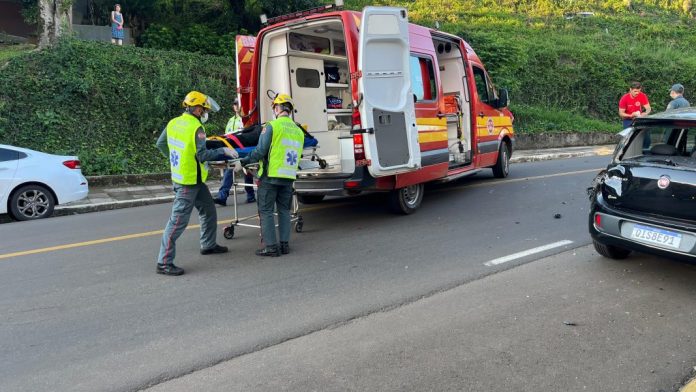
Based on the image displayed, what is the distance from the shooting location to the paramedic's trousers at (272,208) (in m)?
5.98

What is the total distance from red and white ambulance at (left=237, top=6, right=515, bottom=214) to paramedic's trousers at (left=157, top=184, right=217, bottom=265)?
4.82ft

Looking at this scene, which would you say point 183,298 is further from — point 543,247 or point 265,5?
point 265,5

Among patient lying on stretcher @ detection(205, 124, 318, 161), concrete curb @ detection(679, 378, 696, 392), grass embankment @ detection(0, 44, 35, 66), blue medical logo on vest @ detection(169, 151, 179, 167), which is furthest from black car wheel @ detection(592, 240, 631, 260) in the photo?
grass embankment @ detection(0, 44, 35, 66)

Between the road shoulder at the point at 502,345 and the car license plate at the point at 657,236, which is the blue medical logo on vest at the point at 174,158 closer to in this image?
the road shoulder at the point at 502,345

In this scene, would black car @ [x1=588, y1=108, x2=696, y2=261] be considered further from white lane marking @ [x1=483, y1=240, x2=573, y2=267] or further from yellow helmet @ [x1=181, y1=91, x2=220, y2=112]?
yellow helmet @ [x1=181, y1=91, x2=220, y2=112]

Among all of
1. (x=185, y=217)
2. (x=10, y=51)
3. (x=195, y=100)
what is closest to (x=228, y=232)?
(x=185, y=217)

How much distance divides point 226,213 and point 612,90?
21.2 m

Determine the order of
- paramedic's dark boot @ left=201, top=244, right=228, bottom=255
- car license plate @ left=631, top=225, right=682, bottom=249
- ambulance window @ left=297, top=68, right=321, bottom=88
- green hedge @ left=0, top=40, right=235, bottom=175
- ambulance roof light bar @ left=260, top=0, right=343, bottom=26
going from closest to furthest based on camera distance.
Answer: car license plate @ left=631, top=225, right=682, bottom=249
paramedic's dark boot @ left=201, top=244, right=228, bottom=255
ambulance roof light bar @ left=260, top=0, right=343, bottom=26
ambulance window @ left=297, top=68, right=321, bottom=88
green hedge @ left=0, top=40, right=235, bottom=175

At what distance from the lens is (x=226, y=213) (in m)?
8.38

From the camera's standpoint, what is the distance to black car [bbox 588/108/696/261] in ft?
15.2

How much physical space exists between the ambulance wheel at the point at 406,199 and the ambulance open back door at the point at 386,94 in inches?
26.7

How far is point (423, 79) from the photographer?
788 cm

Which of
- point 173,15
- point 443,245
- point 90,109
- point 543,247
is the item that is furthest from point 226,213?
point 173,15

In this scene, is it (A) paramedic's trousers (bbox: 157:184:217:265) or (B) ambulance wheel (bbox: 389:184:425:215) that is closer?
(A) paramedic's trousers (bbox: 157:184:217:265)
